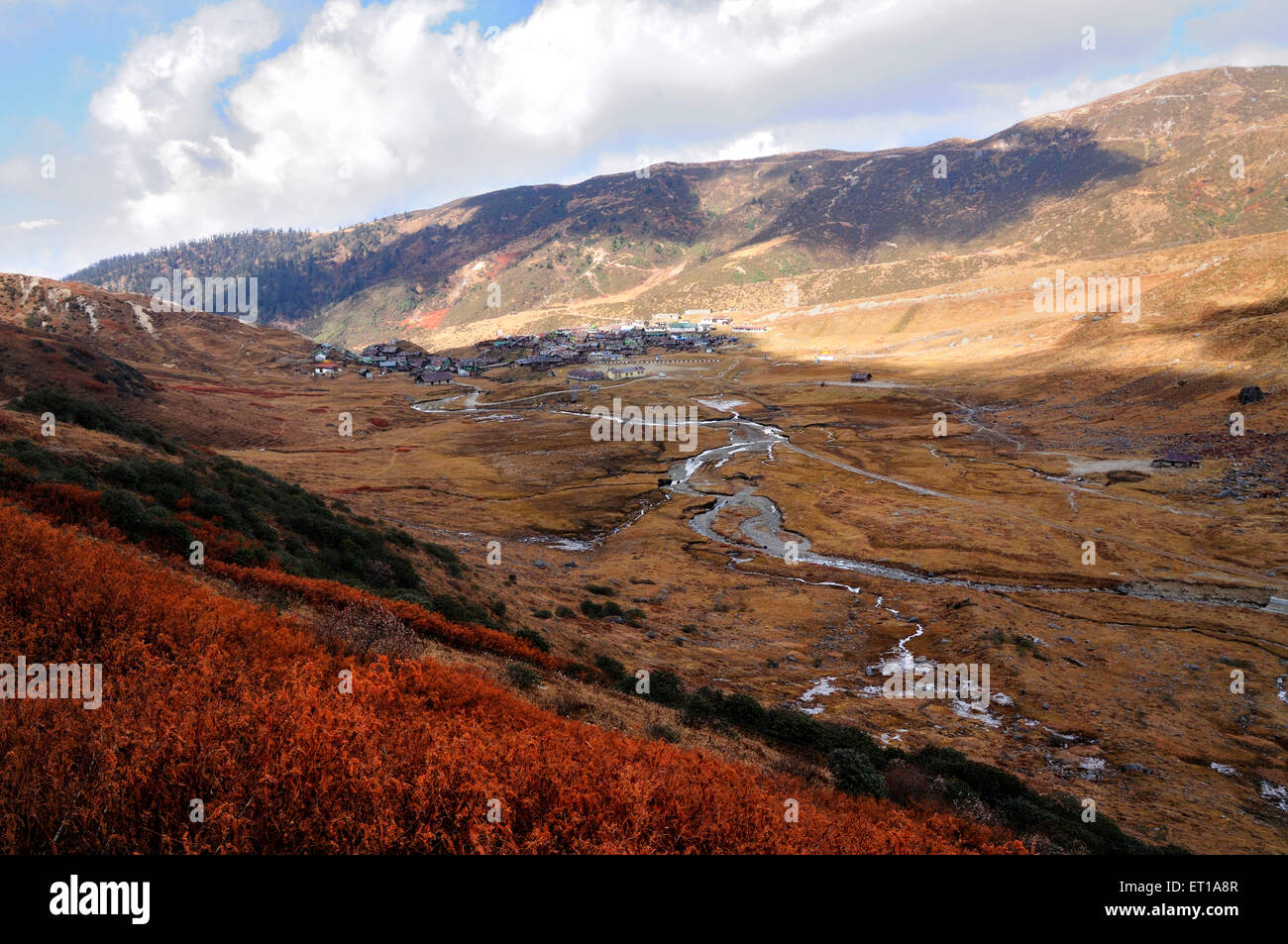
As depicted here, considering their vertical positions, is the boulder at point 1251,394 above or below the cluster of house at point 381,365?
below

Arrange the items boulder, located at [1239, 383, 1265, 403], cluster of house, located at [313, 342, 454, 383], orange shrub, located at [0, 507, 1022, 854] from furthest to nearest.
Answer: cluster of house, located at [313, 342, 454, 383] → boulder, located at [1239, 383, 1265, 403] → orange shrub, located at [0, 507, 1022, 854]

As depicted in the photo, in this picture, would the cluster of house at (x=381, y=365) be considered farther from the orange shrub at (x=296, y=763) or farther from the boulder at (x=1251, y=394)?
the orange shrub at (x=296, y=763)

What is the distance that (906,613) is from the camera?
36875 millimetres

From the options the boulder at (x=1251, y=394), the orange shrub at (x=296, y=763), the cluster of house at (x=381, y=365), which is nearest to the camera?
the orange shrub at (x=296, y=763)

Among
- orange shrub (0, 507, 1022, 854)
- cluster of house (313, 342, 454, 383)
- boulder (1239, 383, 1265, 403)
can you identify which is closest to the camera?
orange shrub (0, 507, 1022, 854)

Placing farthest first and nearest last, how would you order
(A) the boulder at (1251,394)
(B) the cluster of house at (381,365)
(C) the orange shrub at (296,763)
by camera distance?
(B) the cluster of house at (381,365) → (A) the boulder at (1251,394) → (C) the orange shrub at (296,763)

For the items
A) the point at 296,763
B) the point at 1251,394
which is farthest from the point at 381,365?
the point at 296,763

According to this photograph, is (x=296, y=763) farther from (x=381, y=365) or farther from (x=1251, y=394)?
(x=381, y=365)

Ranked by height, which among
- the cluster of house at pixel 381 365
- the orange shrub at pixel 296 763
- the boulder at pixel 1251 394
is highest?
the cluster of house at pixel 381 365

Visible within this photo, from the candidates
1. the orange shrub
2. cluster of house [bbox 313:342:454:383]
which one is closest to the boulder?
the orange shrub

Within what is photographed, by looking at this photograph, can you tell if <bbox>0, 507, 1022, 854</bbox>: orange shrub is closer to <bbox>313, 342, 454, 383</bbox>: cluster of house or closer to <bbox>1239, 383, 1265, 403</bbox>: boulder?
<bbox>1239, 383, 1265, 403</bbox>: boulder

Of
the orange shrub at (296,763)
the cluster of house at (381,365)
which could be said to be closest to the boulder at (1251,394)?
the orange shrub at (296,763)

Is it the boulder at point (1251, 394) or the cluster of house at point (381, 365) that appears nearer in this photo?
the boulder at point (1251, 394)
